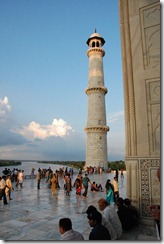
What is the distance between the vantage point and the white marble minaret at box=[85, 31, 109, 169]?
28.3 m

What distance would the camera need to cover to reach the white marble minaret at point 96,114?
28.3 meters

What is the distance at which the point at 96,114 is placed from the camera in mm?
29094

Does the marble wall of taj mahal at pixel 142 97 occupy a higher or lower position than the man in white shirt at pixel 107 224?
higher

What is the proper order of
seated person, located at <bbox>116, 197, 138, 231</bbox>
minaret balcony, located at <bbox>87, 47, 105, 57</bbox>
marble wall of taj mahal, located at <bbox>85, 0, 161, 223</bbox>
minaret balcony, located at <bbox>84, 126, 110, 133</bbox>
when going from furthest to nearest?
minaret balcony, located at <bbox>87, 47, 105, 57</bbox>
minaret balcony, located at <bbox>84, 126, 110, 133</bbox>
marble wall of taj mahal, located at <bbox>85, 0, 161, 223</bbox>
seated person, located at <bbox>116, 197, 138, 231</bbox>

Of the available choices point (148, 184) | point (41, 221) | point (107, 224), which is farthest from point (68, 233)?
point (41, 221)

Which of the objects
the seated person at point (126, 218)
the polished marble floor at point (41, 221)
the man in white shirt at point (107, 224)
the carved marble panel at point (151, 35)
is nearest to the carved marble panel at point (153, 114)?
the carved marble panel at point (151, 35)

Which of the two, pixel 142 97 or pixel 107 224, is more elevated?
pixel 142 97

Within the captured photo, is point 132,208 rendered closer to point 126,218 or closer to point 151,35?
point 126,218

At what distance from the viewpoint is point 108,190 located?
7.16m

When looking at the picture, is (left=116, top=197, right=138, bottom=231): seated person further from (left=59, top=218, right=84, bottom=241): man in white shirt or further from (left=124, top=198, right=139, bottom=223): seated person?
(left=59, top=218, right=84, bottom=241): man in white shirt

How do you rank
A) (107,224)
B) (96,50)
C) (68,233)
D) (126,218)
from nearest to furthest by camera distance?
(68,233)
(107,224)
(126,218)
(96,50)

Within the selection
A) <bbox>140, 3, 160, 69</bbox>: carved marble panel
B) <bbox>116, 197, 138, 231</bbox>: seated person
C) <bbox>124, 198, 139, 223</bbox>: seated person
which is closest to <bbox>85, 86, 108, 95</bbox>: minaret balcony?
<bbox>140, 3, 160, 69</bbox>: carved marble panel

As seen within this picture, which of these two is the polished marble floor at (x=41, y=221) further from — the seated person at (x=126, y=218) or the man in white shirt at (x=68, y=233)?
the man in white shirt at (x=68, y=233)

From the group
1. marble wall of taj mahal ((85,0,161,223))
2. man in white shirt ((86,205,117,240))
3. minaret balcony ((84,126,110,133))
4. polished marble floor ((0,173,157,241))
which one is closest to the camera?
man in white shirt ((86,205,117,240))
